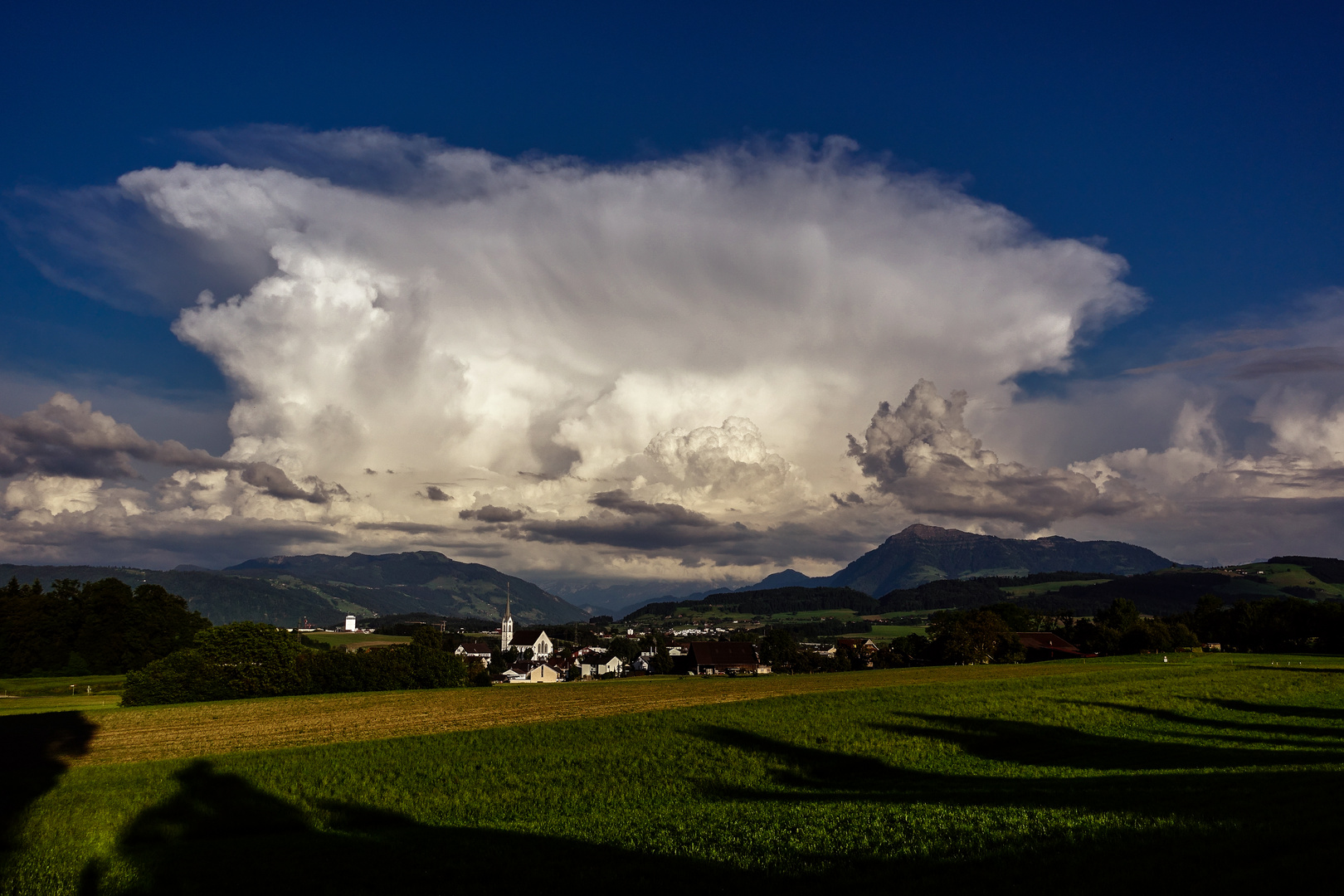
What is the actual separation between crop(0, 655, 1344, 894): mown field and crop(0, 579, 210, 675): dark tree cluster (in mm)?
77123

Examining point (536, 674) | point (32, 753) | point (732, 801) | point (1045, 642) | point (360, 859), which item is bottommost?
point (536, 674)

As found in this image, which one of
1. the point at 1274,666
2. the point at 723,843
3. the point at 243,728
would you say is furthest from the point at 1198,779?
the point at 1274,666

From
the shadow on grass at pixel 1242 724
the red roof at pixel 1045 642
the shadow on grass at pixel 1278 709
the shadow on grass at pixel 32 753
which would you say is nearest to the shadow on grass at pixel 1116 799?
the shadow on grass at pixel 1242 724

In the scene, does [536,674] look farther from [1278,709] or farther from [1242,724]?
[1242,724]

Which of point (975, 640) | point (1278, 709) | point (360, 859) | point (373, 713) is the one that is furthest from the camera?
point (975, 640)

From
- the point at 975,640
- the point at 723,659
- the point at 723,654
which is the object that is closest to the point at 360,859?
the point at 975,640

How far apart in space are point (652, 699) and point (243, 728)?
101 ft

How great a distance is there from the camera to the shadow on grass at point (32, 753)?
28225 millimetres

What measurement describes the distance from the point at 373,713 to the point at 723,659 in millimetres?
92963

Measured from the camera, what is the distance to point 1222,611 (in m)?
149

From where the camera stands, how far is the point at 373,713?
58781mm

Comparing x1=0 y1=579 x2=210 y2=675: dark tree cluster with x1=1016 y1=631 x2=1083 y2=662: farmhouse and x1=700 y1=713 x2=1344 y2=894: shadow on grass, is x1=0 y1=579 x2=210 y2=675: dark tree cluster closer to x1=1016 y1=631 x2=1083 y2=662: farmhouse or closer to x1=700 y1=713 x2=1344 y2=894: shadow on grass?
x1=700 y1=713 x2=1344 y2=894: shadow on grass

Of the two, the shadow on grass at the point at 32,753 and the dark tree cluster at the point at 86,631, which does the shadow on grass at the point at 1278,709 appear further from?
the dark tree cluster at the point at 86,631

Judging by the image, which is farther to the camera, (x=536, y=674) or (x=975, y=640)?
(x=536, y=674)
